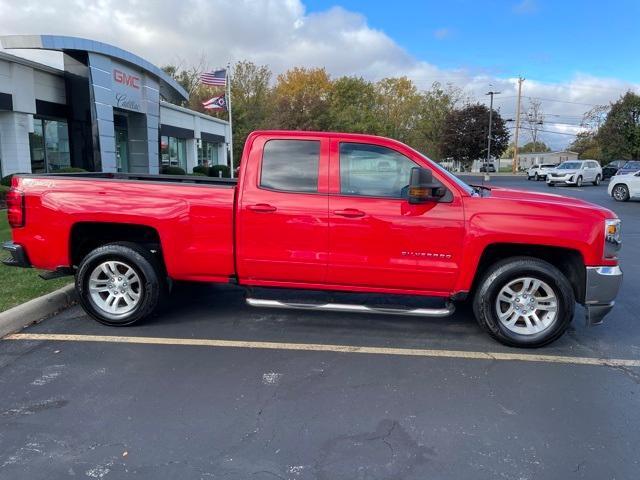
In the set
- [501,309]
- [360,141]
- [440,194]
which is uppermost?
[360,141]

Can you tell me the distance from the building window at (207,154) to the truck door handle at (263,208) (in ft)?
112

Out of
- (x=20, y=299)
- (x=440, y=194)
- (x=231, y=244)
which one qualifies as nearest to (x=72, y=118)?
(x=20, y=299)

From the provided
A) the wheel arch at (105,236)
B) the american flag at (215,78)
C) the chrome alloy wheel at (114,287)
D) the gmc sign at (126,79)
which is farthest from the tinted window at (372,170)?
the american flag at (215,78)

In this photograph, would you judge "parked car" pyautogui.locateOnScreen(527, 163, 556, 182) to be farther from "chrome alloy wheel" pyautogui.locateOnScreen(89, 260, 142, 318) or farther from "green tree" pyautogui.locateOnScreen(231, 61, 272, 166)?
"chrome alloy wheel" pyautogui.locateOnScreen(89, 260, 142, 318)

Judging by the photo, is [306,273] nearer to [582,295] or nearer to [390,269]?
[390,269]

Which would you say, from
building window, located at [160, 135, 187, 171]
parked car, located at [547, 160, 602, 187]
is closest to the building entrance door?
building window, located at [160, 135, 187, 171]

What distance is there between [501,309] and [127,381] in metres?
3.34

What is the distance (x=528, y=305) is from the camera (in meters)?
4.70

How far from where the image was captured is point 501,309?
478cm

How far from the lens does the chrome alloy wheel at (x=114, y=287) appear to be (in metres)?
5.09

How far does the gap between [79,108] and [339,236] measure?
715 inches

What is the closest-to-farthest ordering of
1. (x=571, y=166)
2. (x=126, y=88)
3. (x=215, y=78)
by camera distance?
(x=126, y=88) < (x=215, y=78) < (x=571, y=166)

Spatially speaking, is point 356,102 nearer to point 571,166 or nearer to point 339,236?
point 571,166

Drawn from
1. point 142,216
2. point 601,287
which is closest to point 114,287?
point 142,216
